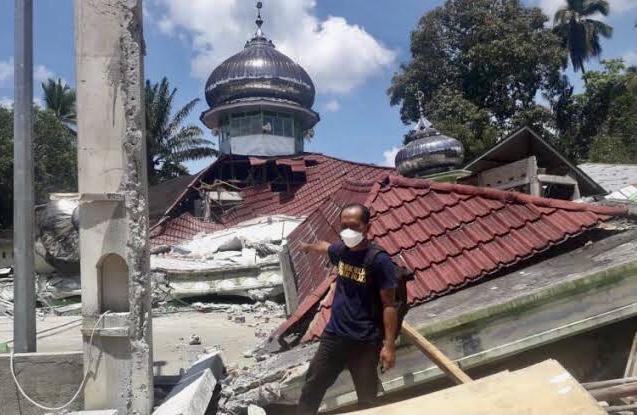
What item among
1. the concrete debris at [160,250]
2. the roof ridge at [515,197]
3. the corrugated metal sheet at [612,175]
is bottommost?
the concrete debris at [160,250]

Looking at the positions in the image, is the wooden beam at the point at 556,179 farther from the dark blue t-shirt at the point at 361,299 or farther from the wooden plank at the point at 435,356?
the dark blue t-shirt at the point at 361,299

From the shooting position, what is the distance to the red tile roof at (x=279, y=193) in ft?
53.8

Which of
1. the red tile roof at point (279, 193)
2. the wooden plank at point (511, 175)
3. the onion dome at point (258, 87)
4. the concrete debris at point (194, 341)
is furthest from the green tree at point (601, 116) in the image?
the concrete debris at point (194, 341)

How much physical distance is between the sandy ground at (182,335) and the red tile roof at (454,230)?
1403 mm

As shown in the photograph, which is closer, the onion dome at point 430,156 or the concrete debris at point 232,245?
Result: the onion dome at point 430,156

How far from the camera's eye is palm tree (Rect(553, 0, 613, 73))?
101ft

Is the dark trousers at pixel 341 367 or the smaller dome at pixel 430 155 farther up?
the smaller dome at pixel 430 155

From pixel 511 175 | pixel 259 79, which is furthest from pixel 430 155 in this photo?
pixel 259 79

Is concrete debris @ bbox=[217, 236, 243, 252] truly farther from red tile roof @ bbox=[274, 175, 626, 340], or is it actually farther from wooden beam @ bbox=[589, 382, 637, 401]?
wooden beam @ bbox=[589, 382, 637, 401]

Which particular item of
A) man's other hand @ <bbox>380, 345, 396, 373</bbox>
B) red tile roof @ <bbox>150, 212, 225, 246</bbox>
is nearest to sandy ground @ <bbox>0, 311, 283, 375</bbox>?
man's other hand @ <bbox>380, 345, 396, 373</bbox>

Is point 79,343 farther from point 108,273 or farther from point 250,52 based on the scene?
point 250,52

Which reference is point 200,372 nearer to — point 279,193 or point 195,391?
point 195,391

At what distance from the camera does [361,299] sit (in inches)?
129

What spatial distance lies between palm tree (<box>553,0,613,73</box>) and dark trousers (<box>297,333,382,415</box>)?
32.9 metres
